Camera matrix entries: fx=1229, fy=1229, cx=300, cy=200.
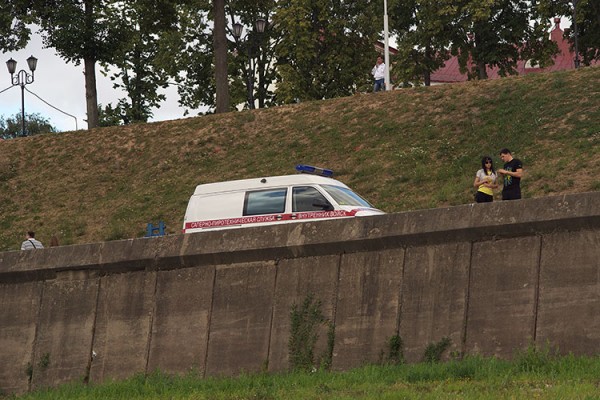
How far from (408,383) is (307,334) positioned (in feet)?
7.64

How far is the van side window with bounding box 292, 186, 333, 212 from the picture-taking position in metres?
22.8

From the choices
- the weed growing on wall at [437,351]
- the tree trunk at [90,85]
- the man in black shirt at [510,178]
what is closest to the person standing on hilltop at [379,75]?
the tree trunk at [90,85]

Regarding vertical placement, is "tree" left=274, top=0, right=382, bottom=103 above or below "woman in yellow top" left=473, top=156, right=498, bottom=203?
above

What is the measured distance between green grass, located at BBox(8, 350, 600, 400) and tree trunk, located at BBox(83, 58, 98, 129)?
105 feet

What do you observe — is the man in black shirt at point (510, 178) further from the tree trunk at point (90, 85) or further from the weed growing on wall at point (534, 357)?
the tree trunk at point (90, 85)

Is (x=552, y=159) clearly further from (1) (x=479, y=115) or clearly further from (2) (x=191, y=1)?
(2) (x=191, y=1)

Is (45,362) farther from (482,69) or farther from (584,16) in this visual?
(482,69)

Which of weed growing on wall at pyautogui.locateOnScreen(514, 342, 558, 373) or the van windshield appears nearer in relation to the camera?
weed growing on wall at pyautogui.locateOnScreen(514, 342, 558, 373)

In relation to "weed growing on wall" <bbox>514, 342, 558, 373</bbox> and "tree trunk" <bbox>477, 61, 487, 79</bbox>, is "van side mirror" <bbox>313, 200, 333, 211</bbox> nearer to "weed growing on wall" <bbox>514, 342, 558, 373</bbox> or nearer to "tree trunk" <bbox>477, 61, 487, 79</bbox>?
"weed growing on wall" <bbox>514, 342, 558, 373</bbox>

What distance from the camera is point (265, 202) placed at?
76.0ft

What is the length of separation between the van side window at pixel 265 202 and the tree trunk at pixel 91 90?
23.4m

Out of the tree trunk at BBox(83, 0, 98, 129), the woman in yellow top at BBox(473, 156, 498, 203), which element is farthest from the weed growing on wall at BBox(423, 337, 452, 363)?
the tree trunk at BBox(83, 0, 98, 129)

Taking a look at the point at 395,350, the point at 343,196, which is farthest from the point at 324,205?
the point at 395,350

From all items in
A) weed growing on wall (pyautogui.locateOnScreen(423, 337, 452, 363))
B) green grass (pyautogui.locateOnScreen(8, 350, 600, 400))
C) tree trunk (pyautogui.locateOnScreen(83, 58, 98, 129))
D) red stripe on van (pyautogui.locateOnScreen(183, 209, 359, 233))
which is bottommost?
green grass (pyautogui.locateOnScreen(8, 350, 600, 400))
